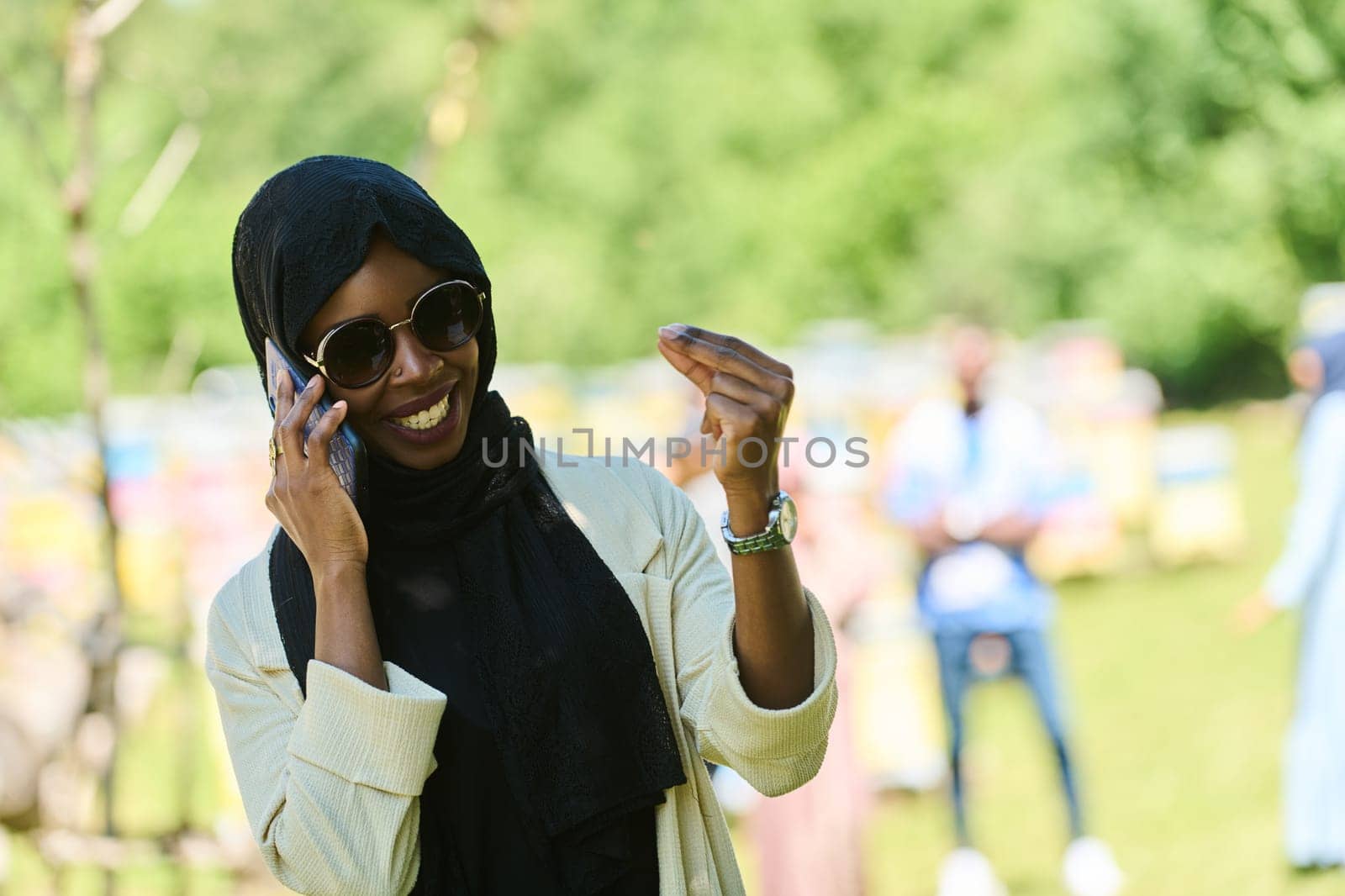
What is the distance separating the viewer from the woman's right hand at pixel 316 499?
1.78 meters

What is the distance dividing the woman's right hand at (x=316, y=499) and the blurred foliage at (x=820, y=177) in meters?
17.3

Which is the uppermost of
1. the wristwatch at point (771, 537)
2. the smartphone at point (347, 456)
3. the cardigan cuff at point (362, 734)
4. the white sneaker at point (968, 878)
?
the smartphone at point (347, 456)

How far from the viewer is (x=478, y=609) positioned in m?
1.87

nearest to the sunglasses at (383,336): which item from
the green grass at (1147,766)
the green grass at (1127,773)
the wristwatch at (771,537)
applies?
the wristwatch at (771,537)

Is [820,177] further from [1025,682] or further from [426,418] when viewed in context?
[426,418]

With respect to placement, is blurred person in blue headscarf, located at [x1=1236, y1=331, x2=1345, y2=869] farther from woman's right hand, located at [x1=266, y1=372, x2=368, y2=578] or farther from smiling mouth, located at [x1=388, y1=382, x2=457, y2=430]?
woman's right hand, located at [x1=266, y1=372, x2=368, y2=578]

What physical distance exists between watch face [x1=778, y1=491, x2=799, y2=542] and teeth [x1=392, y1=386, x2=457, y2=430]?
0.52 metres

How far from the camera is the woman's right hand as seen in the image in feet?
5.83

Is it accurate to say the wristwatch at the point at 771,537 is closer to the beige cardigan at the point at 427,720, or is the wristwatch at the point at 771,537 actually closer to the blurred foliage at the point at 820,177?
the beige cardigan at the point at 427,720

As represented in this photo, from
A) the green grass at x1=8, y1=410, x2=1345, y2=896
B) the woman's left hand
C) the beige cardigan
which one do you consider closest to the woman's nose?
the beige cardigan

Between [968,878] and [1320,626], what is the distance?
172cm

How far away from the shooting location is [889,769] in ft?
24.0

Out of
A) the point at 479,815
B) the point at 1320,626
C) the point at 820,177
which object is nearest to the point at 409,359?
the point at 479,815

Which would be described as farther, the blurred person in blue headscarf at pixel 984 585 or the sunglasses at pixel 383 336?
the blurred person in blue headscarf at pixel 984 585
